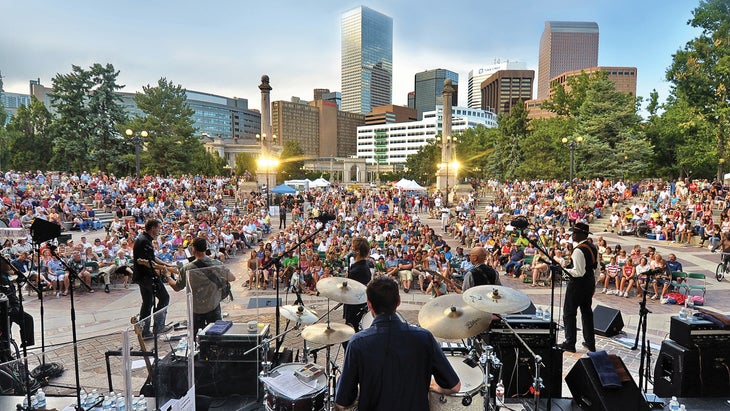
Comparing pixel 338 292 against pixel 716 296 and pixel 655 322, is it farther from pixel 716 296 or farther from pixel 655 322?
pixel 716 296

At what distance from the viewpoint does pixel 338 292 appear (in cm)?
421

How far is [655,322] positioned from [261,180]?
2946 cm

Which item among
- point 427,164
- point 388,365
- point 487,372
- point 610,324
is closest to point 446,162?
point 427,164

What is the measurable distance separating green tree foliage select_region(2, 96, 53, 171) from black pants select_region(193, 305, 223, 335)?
52185mm

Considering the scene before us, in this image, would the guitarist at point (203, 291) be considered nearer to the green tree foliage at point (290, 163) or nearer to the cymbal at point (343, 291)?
the cymbal at point (343, 291)

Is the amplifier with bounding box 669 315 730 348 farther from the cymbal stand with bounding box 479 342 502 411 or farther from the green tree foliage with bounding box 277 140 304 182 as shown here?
the green tree foliage with bounding box 277 140 304 182

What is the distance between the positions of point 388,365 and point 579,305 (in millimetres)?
4828

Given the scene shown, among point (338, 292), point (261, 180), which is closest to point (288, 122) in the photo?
point (261, 180)

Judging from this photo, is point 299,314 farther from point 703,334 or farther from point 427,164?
point 427,164

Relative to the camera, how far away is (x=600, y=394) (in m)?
3.96

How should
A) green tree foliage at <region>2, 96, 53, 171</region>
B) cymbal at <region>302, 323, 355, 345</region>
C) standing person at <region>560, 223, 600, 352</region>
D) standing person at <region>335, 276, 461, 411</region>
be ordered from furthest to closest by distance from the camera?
green tree foliage at <region>2, 96, 53, 171</region>
standing person at <region>560, 223, 600, 352</region>
cymbal at <region>302, 323, 355, 345</region>
standing person at <region>335, 276, 461, 411</region>

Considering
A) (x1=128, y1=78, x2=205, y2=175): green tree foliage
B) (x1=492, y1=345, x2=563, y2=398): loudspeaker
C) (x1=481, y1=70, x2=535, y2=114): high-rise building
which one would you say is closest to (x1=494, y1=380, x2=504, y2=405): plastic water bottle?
(x1=492, y1=345, x2=563, y2=398): loudspeaker

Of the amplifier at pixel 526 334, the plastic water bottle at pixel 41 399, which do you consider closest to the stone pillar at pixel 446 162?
the amplifier at pixel 526 334

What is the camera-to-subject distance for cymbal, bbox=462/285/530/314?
3564mm
